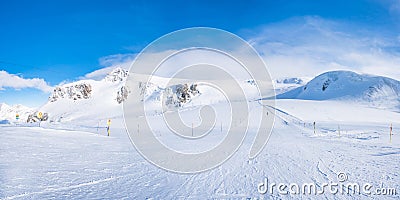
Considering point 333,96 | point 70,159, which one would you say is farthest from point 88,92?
point 70,159

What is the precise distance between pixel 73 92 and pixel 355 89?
145m

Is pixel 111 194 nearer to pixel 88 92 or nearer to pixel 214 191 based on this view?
pixel 214 191

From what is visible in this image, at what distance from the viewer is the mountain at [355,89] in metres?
71.5

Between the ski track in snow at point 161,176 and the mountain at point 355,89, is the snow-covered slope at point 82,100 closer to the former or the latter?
the mountain at point 355,89

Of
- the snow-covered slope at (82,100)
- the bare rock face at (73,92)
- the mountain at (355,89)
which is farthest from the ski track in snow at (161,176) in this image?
the bare rock face at (73,92)

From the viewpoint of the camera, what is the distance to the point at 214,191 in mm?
6398

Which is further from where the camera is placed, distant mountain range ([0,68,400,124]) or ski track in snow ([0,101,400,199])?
distant mountain range ([0,68,400,124])

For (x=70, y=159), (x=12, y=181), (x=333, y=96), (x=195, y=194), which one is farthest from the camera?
(x=333, y=96)

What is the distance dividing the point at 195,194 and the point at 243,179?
184 cm

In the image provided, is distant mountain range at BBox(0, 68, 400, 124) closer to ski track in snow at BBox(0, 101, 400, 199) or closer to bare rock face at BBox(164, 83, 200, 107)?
bare rock face at BBox(164, 83, 200, 107)

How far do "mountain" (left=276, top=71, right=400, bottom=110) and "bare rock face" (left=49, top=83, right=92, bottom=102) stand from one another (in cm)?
12242

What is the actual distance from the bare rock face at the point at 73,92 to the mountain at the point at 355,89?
122 meters

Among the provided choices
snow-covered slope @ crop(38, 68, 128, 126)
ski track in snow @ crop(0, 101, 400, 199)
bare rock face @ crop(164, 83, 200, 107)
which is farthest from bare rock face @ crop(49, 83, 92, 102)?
ski track in snow @ crop(0, 101, 400, 199)

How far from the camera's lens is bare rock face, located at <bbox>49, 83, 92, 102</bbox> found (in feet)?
553
